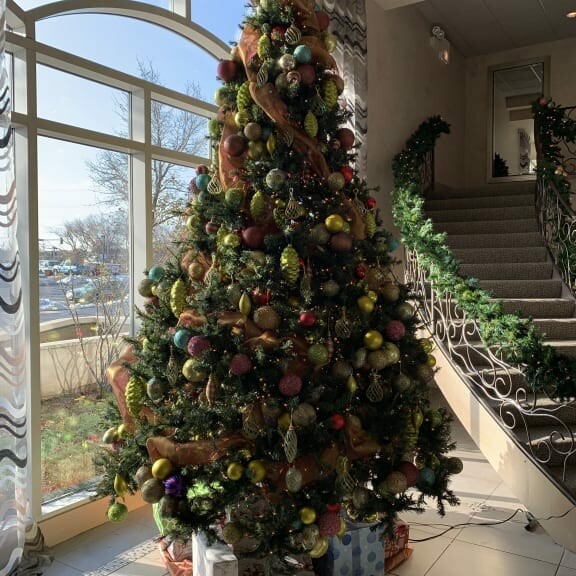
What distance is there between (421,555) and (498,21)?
780 cm

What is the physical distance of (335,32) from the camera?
194 inches

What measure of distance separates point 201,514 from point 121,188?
248 centimetres

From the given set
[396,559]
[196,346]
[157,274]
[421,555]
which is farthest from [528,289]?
[196,346]

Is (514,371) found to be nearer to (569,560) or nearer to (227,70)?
(569,560)

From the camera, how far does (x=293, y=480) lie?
1931 mm

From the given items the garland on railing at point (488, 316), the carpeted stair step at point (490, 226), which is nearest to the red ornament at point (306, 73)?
the garland on railing at point (488, 316)

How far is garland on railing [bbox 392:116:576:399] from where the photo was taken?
9.78 ft

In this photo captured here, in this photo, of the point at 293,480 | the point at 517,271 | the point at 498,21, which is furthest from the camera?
the point at 498,21

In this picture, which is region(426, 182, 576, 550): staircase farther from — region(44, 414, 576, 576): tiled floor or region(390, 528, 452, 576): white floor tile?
region(390, 528, 452, 576): white floor tile

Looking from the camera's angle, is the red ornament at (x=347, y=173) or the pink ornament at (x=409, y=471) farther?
the red ornament at (x=347, y=173)

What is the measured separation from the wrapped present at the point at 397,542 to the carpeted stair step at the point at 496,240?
12.1 ft

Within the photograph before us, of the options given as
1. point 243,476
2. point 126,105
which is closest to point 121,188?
point 126,105

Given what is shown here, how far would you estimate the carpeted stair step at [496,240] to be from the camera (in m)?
5.74

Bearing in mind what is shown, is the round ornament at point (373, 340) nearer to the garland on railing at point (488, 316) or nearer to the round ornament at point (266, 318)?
the round ornament at point (266, 318)
